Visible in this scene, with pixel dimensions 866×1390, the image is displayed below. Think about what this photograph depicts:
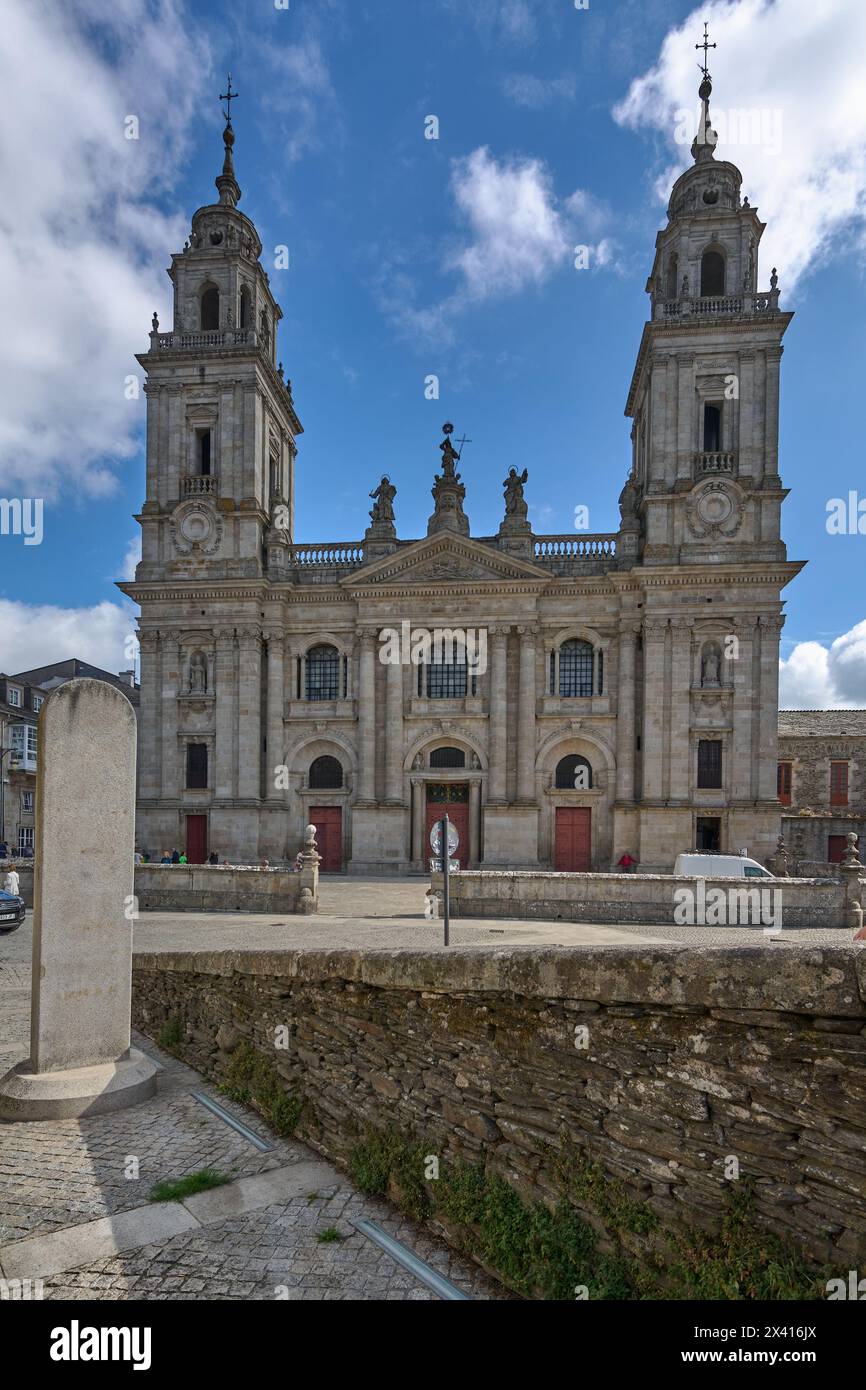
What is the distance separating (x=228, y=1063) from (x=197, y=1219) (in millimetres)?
2493

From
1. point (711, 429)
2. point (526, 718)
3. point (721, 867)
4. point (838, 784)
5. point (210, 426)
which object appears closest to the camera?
point (721, 867)

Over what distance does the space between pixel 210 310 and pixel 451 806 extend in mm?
28071

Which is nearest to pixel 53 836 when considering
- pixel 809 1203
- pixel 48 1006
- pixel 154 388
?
pixel 48 1006

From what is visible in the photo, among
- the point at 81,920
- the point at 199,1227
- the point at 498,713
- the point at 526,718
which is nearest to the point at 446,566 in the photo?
the point at 498,713

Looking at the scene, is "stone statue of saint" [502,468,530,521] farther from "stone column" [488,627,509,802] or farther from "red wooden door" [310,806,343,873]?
"red wooden door" [310,806,343,873]

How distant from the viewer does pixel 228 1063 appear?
7465 mm

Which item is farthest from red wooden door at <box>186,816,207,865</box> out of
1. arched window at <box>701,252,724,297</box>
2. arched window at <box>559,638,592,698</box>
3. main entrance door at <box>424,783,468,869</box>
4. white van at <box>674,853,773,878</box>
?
arched window at <box>701,252,724,297</box>

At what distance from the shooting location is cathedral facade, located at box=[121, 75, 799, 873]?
3034 cm

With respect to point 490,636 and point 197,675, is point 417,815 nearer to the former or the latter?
point 490,636

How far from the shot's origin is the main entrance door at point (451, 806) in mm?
32312

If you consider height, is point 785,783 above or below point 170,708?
below

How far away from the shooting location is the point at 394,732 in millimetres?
32375

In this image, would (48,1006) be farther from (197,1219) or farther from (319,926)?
(319,926)

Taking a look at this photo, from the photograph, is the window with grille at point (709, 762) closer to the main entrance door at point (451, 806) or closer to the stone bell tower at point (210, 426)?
the main entrance door at point (451, 806)
